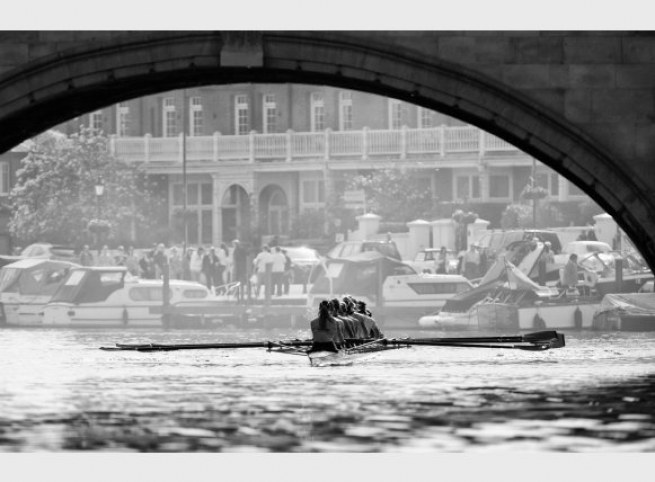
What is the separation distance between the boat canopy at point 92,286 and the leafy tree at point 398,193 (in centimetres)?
1352

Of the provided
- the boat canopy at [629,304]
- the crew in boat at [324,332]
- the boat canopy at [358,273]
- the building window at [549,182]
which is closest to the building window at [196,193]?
the building window at [549,182]

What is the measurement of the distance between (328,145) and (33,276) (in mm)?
15519

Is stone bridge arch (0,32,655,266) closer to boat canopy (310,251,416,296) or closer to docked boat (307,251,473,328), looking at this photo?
docked boat (307,251,473,328)

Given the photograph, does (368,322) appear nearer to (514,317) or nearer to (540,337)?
(540,337)

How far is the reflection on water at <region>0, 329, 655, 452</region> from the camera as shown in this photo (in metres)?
34.3

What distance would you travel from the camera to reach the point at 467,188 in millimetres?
92125

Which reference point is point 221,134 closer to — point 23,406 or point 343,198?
point 343,198

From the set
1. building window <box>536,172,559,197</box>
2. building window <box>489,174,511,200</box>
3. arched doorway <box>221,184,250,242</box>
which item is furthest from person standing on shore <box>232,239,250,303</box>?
building window <box>536,172,559,197</box>

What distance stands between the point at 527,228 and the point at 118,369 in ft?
129

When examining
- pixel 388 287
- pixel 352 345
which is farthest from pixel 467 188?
pixel 352 345

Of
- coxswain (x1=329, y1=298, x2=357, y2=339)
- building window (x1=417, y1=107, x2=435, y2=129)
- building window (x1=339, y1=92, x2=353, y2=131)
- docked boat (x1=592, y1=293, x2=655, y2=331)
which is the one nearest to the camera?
coxswain (x1=329, y1=298, x2=357, y2=339)

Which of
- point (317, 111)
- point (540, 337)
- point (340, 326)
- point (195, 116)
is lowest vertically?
point (540, 337)

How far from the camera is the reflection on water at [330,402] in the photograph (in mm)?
34312

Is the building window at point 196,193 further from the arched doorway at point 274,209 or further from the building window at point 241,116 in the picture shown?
the building window at point 241,116
